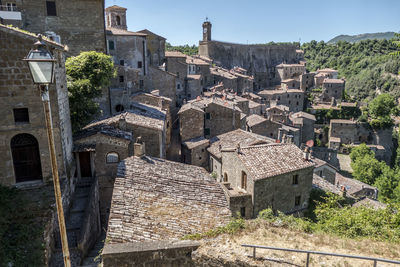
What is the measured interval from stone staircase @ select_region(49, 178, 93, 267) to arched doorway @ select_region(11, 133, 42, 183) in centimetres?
228

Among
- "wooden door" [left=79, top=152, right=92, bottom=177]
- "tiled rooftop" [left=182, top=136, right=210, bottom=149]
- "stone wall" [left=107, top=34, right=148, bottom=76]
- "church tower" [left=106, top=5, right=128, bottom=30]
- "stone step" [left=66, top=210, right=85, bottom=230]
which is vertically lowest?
"tiled rooftop" [left=182, top=136, right=210, bottom=149]

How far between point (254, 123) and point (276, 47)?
242ft

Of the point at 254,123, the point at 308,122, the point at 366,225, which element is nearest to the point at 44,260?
the point at 366,225

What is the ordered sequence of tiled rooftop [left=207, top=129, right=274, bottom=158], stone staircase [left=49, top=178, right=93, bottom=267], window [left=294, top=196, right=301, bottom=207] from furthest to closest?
tiled rooftop [left=207, top=129, right=274, bottom=158], window [left=294, top=196, right=301, bottom=207], stone staircase [left=49, top=178, right=93, bottom=267]

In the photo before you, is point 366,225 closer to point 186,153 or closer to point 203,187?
point 203,187

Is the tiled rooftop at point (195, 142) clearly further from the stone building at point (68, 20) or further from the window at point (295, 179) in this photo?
the stone building at point (68, 20)

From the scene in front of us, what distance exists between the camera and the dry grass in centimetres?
735

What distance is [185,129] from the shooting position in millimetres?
29938

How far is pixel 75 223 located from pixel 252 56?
302ft

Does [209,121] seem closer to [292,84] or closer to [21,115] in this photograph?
[21,115]

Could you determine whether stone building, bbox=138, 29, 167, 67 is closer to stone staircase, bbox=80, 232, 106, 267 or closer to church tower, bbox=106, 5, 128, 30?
church tower, bbox=106, 5, 128, 30

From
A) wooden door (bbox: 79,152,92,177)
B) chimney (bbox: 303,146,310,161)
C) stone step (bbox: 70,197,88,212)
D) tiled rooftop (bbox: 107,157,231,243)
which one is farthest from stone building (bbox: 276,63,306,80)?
stone step (bbox: 70,197,88,212)

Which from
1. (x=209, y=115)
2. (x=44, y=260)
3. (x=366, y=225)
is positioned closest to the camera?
(x=44, y=260)

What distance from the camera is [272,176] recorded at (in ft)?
60.5
